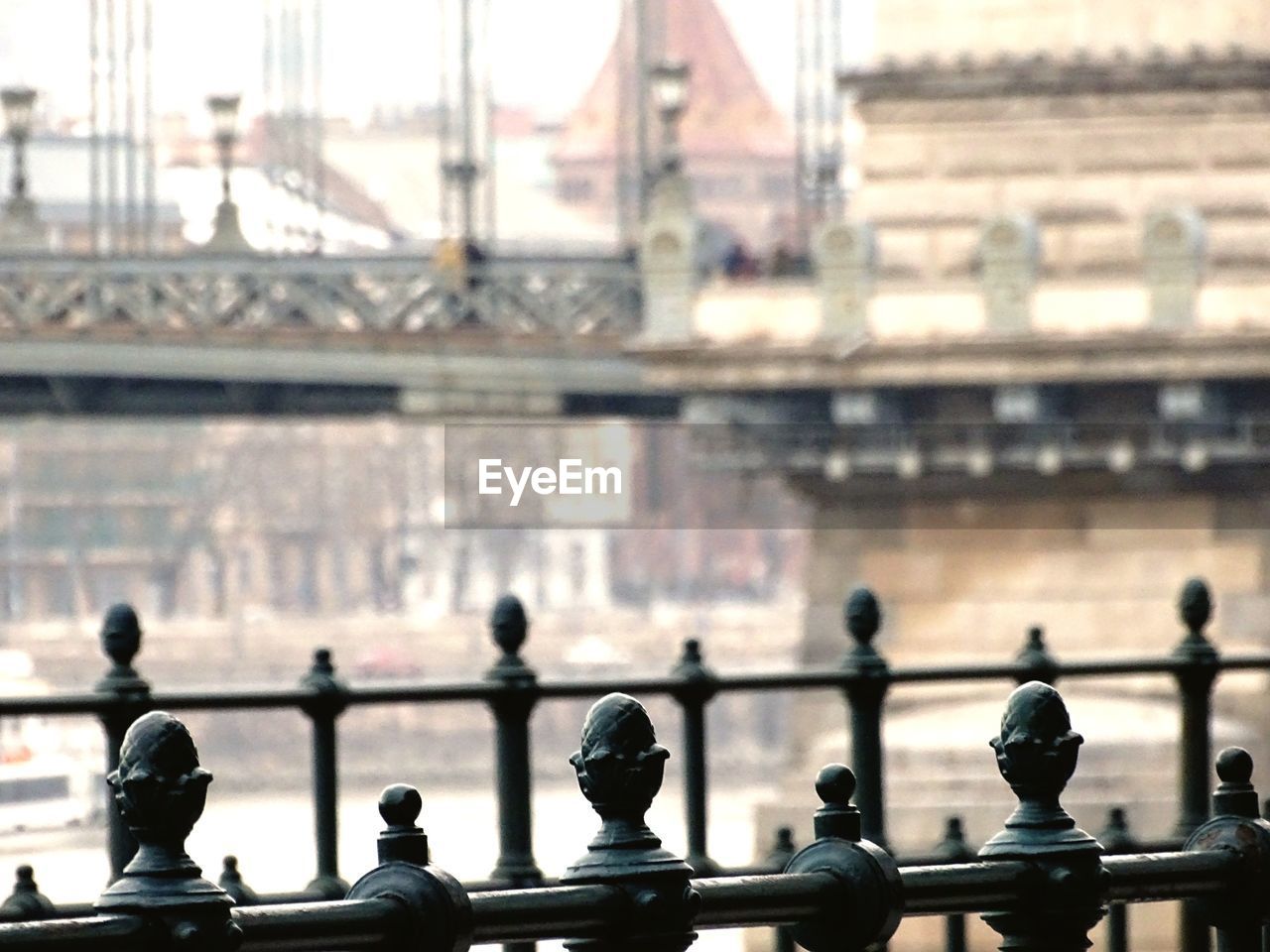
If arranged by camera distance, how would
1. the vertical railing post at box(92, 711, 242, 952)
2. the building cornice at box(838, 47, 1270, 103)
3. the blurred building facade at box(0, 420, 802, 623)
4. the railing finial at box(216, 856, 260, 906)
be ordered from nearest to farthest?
the vertical railing post at box(92, 711, 242, 952)
the railing finial at box(216, 856, 260, 906)
the building cornice at box(838, 47, 1270, 103)
the blurred building facade at box(0, 420, 802, 623)

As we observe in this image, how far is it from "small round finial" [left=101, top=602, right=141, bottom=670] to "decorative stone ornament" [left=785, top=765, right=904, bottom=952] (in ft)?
10.1

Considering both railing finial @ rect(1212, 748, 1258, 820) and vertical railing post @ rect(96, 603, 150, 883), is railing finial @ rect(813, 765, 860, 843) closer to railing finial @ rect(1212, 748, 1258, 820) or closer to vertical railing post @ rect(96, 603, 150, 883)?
railing finial @ rect(1212, 748, 1258, 820)

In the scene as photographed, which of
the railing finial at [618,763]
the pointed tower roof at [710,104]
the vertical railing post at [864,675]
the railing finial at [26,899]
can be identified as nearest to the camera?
the railing finial at [618,763]

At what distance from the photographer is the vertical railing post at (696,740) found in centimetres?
700

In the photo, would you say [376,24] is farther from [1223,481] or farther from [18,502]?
[1223,481]

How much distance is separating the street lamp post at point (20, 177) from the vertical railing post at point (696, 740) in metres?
22.9

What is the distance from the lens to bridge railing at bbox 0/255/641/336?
30.8m

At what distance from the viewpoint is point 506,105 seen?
89562 millimetres

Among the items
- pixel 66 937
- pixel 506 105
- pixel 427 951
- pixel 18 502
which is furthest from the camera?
pixel 506 105

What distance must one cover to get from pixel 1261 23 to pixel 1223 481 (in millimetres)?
3172

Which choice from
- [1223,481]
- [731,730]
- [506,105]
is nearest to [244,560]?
[731,730]

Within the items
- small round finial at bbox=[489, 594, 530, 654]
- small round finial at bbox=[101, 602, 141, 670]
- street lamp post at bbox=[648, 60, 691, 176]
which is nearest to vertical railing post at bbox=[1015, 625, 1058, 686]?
small round finial at bbox=[489, 594, 530, 654]

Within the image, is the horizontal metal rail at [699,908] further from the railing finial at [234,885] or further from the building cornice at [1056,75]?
the building cornice at [1056,75]

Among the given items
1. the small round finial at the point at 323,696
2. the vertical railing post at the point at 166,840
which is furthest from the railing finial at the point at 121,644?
the vertical railing post at the point at 166,840
